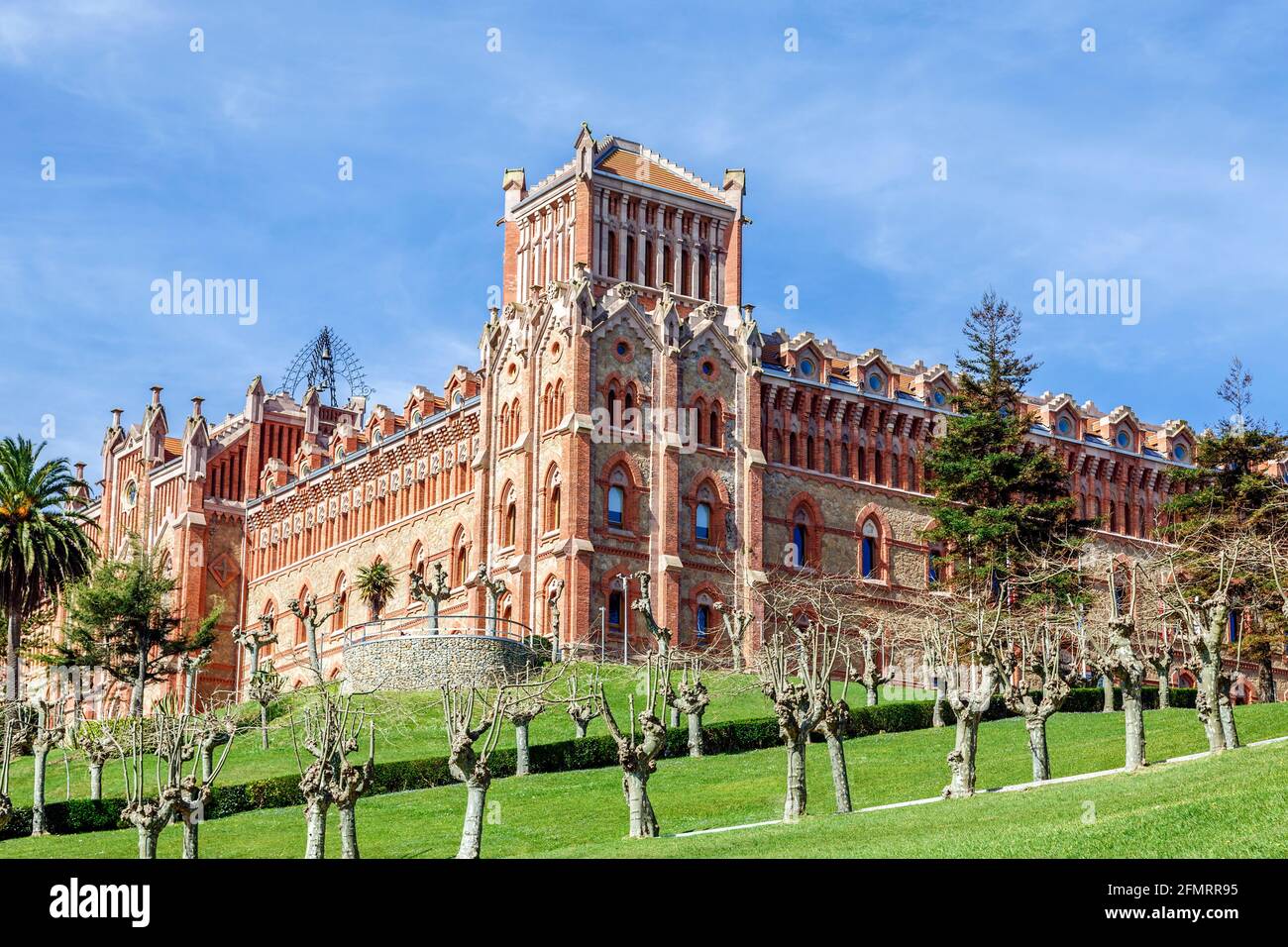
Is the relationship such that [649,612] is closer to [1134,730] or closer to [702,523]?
[702,523]

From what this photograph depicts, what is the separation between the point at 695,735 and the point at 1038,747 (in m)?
12.5

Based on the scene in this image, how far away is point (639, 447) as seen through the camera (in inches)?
3135

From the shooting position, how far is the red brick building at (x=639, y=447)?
7856 cm

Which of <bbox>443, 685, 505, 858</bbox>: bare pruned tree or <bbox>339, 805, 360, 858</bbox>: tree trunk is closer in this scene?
<bbox>443, 685, 505, 858</bbox>: bare pruned tree

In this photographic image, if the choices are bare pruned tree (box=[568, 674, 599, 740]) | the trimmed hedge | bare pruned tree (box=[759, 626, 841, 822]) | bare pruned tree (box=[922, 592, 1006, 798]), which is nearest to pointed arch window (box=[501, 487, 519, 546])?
bare pruned tree (box=[922, 592, 1006, 798])

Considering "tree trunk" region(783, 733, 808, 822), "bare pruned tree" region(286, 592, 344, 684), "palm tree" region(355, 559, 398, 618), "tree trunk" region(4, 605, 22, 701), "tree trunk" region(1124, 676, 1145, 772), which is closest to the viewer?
"tree trunk" region(783, 733, 808, 822)

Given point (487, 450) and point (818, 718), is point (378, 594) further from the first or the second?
point (818, 718)

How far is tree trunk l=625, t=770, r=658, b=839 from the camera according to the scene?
4041 centimetres

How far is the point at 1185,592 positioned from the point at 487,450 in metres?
28.5

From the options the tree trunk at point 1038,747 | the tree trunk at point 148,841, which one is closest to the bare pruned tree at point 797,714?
the tree trunk at point 1038,747

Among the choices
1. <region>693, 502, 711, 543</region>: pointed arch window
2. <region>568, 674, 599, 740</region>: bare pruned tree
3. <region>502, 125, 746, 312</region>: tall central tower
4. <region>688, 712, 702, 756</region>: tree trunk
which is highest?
<region>502, 125, 746, 312</region>: tall central tower

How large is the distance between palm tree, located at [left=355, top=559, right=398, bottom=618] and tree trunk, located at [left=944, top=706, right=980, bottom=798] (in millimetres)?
46416

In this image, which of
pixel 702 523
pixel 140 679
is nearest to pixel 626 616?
pixel 702 523

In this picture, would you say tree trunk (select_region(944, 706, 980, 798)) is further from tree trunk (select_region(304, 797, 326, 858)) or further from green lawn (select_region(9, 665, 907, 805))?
green lawn (select_region(9, 665, 907, 805))
